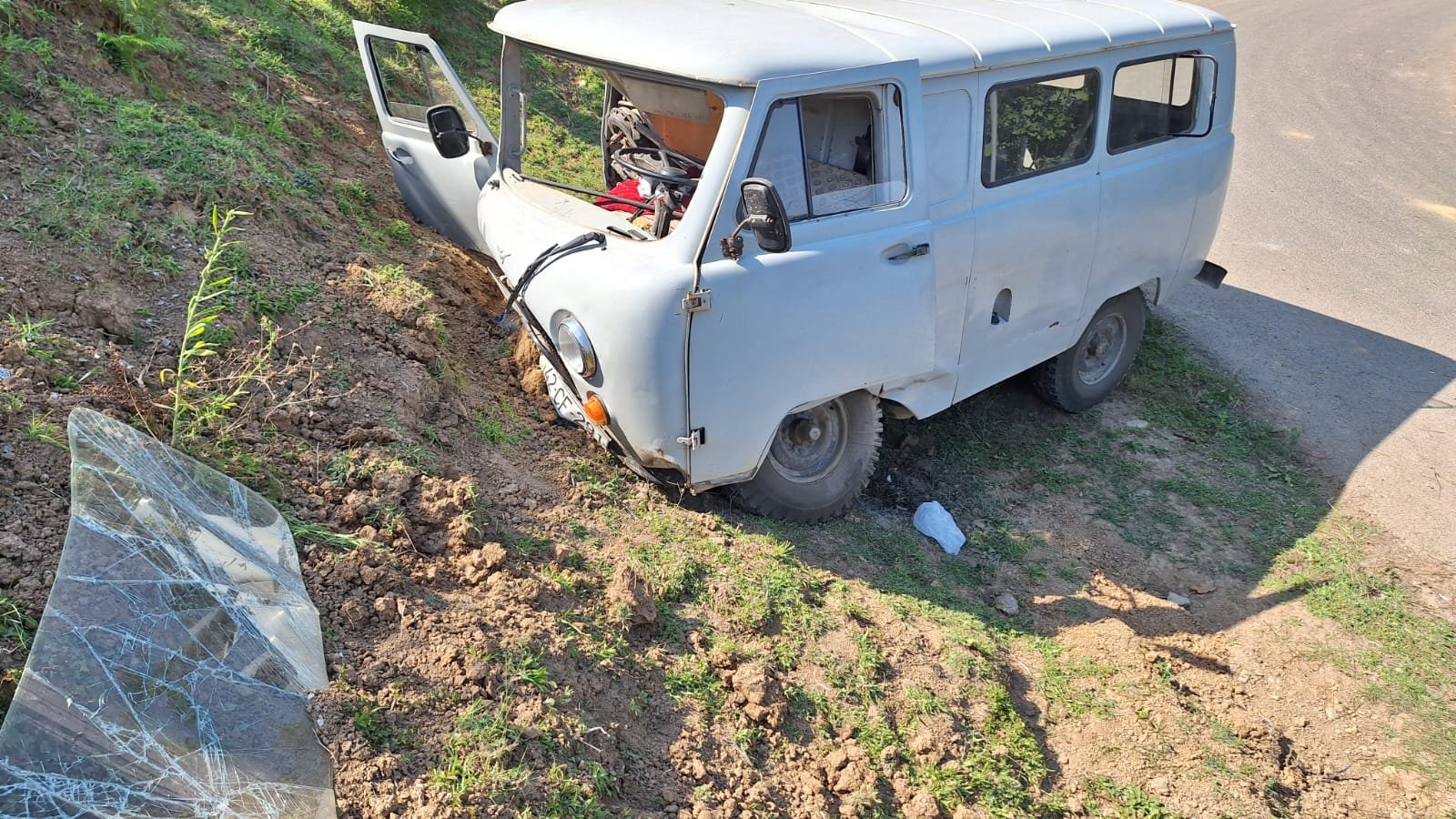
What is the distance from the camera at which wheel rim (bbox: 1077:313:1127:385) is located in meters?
6.04

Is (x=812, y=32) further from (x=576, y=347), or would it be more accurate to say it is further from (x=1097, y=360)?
(x=1097, y=360)

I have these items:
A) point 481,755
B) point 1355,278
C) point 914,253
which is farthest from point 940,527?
point 1355,278

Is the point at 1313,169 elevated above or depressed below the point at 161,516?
below

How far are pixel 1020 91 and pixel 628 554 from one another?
9.39ft

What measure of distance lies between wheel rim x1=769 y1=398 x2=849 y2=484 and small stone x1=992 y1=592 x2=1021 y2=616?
998 mm

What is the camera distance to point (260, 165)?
5422 mm

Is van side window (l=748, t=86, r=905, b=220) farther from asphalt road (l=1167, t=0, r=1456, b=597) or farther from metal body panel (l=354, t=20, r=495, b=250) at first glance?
asphalt road (l=1167, t=0, r=1456, b=597)

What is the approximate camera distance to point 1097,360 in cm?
618

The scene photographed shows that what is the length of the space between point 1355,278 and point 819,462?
5.82 metres

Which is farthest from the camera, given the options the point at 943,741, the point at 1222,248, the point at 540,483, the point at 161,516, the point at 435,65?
the point at 1222,248

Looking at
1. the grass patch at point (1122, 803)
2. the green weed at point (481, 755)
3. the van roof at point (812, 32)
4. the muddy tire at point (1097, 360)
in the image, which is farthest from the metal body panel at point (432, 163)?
the grass patch at point (1122, 803)

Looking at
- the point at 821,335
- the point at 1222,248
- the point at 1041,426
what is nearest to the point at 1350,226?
the point at 1222,248

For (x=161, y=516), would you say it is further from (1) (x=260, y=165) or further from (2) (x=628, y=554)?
(1) (x=260, y=165)

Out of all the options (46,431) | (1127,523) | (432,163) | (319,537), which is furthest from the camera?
(432,163)
